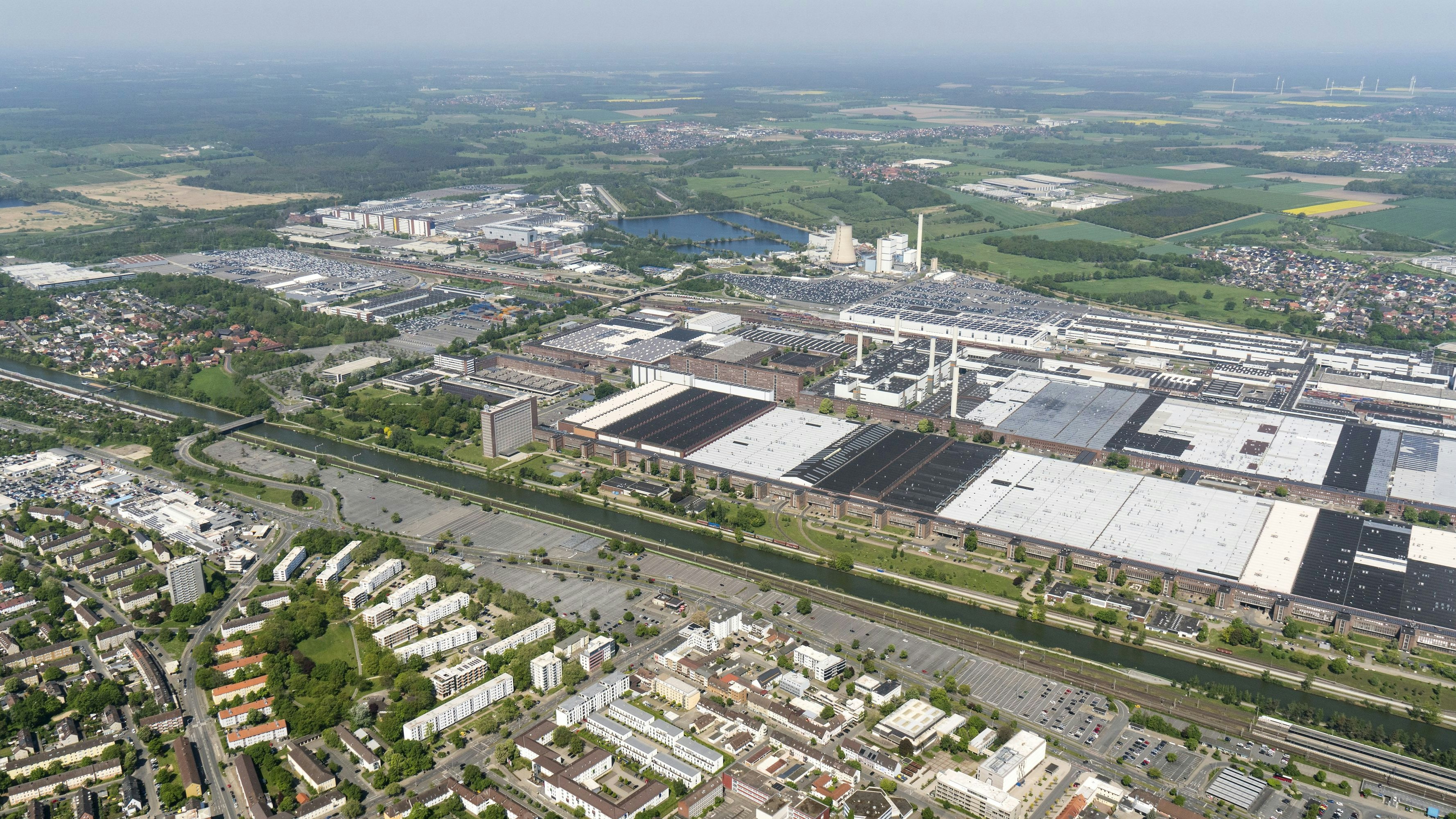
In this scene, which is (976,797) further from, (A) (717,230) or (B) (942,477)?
(A) (717,230)

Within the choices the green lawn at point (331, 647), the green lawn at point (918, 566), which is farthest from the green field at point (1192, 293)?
the green lawn at point (331, 647)

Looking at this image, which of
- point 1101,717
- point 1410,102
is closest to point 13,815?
point 1101,717

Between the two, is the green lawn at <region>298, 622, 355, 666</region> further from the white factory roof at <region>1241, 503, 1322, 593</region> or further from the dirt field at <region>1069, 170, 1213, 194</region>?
the dirt field at <region>1069, 170, 1213, 194</region>

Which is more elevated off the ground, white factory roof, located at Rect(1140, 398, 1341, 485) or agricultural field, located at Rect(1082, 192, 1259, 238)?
agricultural field, located at Rect(1082, 192, 1259, 238)

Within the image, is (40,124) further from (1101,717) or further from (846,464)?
(1101,717)

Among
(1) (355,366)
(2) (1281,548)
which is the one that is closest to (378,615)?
(1) (355,366)

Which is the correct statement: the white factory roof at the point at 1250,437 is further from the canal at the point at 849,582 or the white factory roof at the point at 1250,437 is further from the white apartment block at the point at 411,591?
the white apartment block at the point at 411,591

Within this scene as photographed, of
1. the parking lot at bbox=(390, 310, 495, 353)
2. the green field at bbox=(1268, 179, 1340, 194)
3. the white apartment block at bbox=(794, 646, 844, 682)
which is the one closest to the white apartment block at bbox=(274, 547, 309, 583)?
the white apartment block at bbox=(794, 646, 844, 682)
